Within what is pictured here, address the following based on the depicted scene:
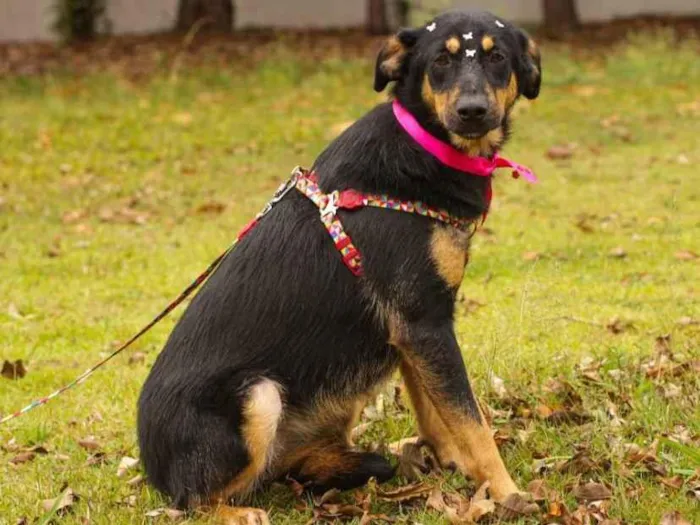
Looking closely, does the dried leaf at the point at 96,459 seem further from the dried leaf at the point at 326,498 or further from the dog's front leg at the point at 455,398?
the dog's front leg at the point at 455,398

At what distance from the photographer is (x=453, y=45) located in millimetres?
4113

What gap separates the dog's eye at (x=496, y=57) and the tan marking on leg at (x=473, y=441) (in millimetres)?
1078

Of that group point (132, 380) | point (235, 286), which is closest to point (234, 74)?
point (132, 380)

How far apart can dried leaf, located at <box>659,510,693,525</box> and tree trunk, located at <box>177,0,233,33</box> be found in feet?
63.3

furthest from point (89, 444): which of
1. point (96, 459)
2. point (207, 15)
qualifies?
point (207, 15)

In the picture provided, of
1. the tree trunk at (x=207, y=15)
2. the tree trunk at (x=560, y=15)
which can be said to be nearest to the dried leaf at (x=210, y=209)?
the tree trunk at (x=207, y=15)

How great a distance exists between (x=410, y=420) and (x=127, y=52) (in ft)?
55.8

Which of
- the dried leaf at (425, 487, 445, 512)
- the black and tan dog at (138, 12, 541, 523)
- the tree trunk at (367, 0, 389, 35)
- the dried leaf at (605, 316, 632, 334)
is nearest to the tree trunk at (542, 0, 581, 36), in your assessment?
the tree trunk at (367, 0, 389, 35)

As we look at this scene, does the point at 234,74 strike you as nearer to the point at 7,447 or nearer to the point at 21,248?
the point at 21,248

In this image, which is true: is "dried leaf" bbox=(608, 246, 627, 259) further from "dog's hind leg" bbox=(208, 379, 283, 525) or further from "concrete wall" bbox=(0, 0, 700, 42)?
"concrete wall" bbox=(0, 0, 700, 42)

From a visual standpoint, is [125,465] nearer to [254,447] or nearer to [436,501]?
[254,447]

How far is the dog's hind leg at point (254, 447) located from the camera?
13.3 feet

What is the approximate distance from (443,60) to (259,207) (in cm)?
692

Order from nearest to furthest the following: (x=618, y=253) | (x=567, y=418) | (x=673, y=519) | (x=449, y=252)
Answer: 1. (x=673, y=519)
2. (x=449, y=252)
3. (x=567, y=418)
4. (x=618, y=253)
